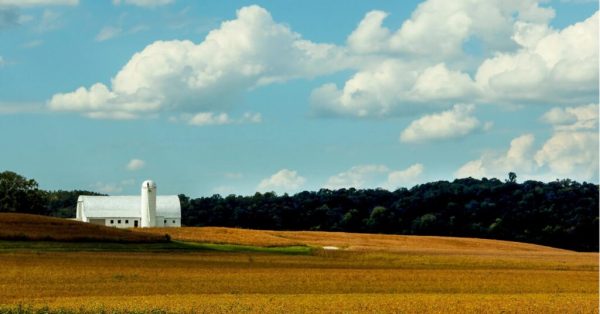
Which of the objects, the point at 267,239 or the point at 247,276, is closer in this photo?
the point at 247,276

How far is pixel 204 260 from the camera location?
2800 inches

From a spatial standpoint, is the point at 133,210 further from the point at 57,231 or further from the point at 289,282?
the point at 289,282

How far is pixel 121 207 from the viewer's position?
137500mm

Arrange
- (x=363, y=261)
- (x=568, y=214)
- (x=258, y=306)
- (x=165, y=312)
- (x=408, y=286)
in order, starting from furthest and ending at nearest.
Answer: (x=568, y=214) → (x=363, y=261) → (x=408, y=286) → (x=258, y=306) → (x=165, y=312)

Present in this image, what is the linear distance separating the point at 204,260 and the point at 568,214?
8633 centimetres

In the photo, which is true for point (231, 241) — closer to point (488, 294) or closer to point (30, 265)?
point (30, 265)

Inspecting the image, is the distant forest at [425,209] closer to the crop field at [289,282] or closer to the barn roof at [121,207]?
the barn roof at [121,207]

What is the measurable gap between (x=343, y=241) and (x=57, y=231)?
31.0 meters

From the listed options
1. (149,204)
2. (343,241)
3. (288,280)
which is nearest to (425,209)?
(149,204)

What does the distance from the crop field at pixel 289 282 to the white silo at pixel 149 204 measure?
160ft

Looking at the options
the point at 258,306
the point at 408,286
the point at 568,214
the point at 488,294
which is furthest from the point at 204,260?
the point at 568,214

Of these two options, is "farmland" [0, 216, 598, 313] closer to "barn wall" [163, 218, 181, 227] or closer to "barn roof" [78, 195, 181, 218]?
"barn wall" [163, 218, 181, 227]

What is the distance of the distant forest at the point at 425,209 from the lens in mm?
140125

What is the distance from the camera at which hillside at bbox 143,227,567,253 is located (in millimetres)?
95875
